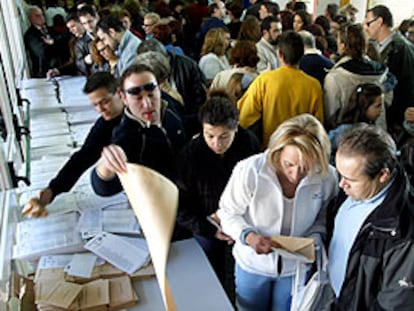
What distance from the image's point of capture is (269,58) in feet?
10.7

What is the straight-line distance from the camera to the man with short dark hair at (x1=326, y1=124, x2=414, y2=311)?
48.5 inches

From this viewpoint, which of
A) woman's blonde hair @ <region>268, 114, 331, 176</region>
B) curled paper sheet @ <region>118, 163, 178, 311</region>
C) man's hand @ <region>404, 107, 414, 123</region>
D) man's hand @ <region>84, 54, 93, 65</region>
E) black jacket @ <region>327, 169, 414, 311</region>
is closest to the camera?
curled paper sheet @ <region>118, 163, 178, 311</region>

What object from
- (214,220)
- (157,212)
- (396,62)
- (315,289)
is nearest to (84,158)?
(214,220)

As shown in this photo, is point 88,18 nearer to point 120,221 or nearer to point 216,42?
point 216,42

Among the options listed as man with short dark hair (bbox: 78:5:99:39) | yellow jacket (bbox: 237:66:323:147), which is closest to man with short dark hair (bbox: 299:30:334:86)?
yellow jacket (bbox: 237:66:323:147)

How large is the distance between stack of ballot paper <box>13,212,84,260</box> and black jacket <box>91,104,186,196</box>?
350 mm

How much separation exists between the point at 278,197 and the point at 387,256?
42cm

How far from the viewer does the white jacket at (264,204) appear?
1496 millimetres

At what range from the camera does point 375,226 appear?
1.28 meters

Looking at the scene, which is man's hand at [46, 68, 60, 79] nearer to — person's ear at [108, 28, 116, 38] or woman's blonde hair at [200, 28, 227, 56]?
person's ear at [108, 28, 116, 38]

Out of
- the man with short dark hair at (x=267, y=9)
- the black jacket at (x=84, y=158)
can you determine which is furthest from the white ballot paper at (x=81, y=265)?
the man with short dark hair at (x=267, y=9)

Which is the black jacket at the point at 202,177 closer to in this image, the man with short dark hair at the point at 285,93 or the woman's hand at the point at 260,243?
the woman's hand at the point at 260,243

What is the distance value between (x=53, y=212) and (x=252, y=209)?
93 cm

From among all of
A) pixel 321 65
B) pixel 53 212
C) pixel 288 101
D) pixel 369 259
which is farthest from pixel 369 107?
pixel 53 212
